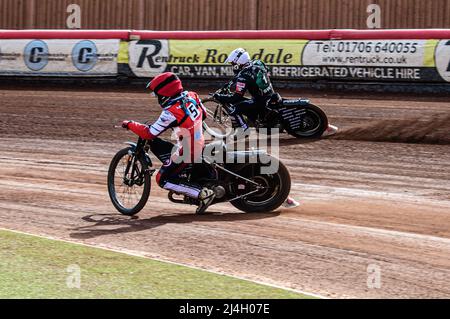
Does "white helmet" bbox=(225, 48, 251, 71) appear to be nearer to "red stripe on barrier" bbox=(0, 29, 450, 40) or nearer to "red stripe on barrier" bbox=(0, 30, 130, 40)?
"red stripe on barrier" bbox=(0, 29, 450, 40)

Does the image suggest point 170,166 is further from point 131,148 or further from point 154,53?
point 154,53

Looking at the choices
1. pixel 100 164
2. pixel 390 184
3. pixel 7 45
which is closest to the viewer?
pixel 390 184

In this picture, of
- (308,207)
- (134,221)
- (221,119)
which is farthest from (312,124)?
(134,221)

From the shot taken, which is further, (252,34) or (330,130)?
(252,34)

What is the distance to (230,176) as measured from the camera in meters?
11.4

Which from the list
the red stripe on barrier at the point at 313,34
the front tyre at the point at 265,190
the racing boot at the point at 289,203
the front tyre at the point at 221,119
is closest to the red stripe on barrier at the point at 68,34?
the red stripe on barrier at the point at 313,34

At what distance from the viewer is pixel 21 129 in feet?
66.8

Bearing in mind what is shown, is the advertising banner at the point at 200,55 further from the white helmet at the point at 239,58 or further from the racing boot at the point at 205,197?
the racing boot at the point at 205,197

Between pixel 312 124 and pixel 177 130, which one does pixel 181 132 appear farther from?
pixel 312 124

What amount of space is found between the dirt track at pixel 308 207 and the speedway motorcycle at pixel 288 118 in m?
0.33

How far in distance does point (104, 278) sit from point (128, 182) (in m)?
3.41

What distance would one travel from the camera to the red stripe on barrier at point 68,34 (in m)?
25.7
